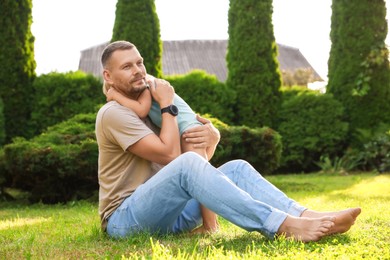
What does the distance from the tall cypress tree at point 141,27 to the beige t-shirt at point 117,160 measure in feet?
27.6

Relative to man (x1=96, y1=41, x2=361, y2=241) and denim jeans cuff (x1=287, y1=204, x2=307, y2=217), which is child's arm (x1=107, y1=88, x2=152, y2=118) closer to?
man (x1=96, y1=41, x2=361, y2=241)

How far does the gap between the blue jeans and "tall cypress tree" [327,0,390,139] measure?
32.6 feet

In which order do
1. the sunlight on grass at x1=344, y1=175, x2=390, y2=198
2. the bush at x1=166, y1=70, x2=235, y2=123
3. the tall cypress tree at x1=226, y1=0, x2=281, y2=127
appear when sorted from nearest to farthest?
the sunlight on grass at x1=344, y1=175, x2=390, y2=198, the bush at x1=166, y1=70, x2=235, y2=123, the tall cypress tree at x1=226, y1=0, x2=281, y2=127

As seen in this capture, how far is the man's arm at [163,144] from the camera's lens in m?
3.54

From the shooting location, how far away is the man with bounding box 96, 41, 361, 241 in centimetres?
326

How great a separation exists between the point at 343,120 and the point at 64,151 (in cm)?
761

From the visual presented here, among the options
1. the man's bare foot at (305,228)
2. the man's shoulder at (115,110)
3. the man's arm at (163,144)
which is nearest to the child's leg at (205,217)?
the man's arm at (163,144)

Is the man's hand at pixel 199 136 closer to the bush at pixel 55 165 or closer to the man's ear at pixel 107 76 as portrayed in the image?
the man's ear at pixel 107 76

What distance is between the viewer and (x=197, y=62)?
93.2ft

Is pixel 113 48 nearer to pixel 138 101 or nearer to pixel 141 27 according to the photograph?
pixel 138 101

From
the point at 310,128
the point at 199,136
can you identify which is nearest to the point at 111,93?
the point at 199,136

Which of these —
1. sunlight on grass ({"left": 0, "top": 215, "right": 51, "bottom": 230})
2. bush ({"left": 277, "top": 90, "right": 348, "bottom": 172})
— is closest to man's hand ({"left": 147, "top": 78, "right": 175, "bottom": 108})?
sunlight on grass ({"left": 0, "top": 215, "right": 51, "bottom": 230})

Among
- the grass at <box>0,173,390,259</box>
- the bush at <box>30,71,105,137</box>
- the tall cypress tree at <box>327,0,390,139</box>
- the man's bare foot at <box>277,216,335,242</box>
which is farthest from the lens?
the tall cypress tree at <box>327,0,390,139</box>

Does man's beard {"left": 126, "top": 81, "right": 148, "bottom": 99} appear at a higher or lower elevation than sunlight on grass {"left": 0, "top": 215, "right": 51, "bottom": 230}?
higher
